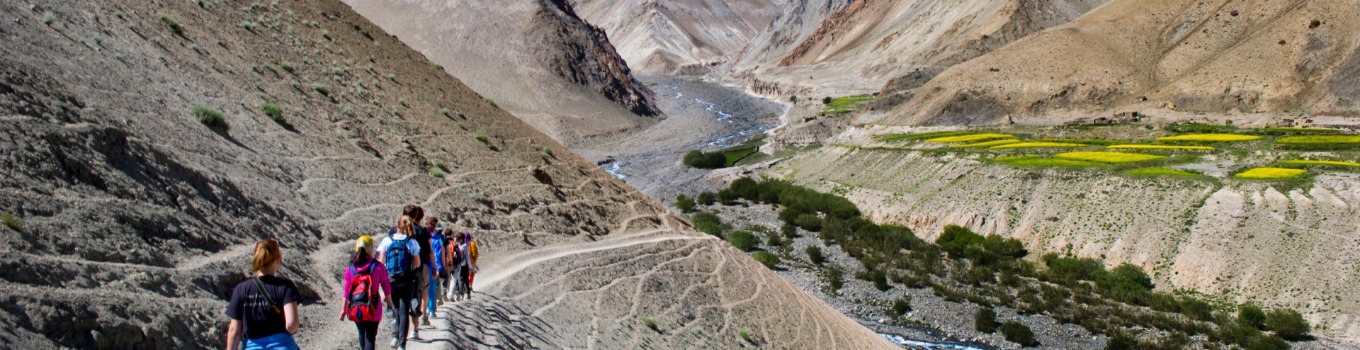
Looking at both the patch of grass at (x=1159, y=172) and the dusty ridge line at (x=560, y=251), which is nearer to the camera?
the dusty ridge line at (x=560, y=251)

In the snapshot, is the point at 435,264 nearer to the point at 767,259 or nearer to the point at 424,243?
the point at 424,243

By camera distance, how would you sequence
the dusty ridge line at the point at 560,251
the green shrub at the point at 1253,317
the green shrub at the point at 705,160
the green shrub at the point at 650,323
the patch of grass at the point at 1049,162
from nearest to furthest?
the dusty ridge line at the point at 560,251 < the green shrub at the point at 650,323 < the green shrub at the point at 1253,317 < the patch of grass at the point at 1049,162 < the green shrub at the point at 705,160

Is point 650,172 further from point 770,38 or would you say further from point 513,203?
point 770,38

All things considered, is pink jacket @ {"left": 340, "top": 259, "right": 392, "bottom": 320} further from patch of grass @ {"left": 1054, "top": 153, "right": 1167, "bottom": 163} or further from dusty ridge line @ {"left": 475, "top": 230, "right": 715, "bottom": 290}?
patch of grass @ {"left": 1054, "top": 153, "right": 1167, "bottom": 163}

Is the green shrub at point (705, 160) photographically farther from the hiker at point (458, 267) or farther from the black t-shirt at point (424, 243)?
the black t-shirt at point (424, 243)

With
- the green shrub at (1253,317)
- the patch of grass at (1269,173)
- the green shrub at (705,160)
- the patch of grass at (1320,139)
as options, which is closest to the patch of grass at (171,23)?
the green shrub at (1253,317)

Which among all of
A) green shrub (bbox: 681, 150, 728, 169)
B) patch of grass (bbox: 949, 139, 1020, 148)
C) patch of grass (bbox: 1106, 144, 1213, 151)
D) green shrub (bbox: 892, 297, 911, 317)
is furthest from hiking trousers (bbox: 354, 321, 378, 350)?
green shrub (bbox: 681, 150, 728, 169)
